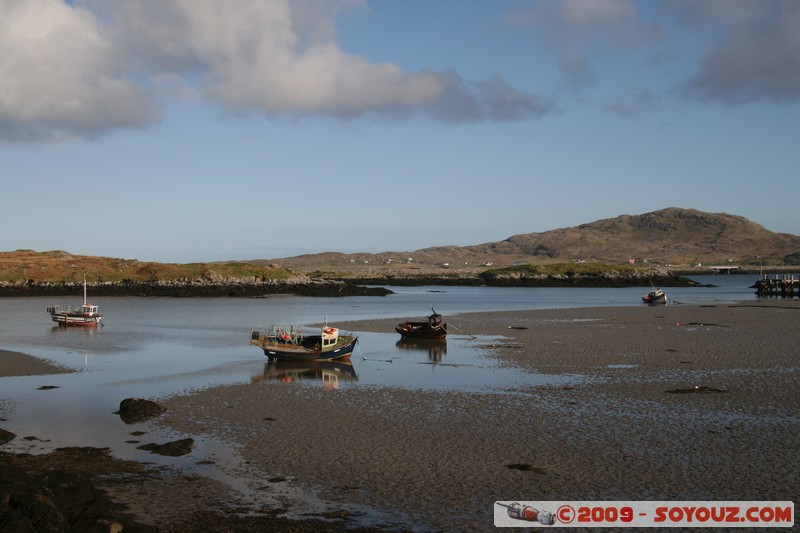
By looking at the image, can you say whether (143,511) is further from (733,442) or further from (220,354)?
(220,354)

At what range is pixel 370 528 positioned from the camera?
10.8 metres

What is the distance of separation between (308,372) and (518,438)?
13.1 m

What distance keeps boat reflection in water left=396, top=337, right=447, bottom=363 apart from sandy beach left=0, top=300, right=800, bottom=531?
4.28m

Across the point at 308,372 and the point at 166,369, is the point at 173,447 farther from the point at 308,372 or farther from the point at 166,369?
the point at 166,369

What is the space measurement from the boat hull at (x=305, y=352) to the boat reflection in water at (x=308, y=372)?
250mm

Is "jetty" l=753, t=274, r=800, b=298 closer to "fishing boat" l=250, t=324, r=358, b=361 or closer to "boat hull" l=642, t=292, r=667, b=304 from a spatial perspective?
"boat hull" l=642, t=292, r=667, b=304

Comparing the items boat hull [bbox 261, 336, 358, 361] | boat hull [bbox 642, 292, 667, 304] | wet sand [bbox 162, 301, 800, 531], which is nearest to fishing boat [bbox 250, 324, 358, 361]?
boat hull [bbox 261, 336, 358, 361]

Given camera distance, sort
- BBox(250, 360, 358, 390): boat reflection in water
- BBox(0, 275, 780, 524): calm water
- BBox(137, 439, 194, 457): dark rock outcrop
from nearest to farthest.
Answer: BBox(137, 439, 194, 457): dark rock outcrop < BBox(0, 275, 780, 524): calm water < BBox(250, 360, 358, 390): boat reflection in water

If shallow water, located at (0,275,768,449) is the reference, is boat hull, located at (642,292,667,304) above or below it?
above

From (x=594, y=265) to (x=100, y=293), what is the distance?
9895 cm

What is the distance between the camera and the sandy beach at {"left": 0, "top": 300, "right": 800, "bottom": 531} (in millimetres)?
12523

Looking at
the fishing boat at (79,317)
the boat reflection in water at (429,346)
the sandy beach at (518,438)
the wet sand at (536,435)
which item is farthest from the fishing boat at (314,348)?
the fishing boat at (79,317)

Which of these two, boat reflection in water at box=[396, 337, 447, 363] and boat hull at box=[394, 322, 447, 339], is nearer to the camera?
boat reflection in water at box=[396, 337, 447, 363]

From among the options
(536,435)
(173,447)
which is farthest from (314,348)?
(536,435)
